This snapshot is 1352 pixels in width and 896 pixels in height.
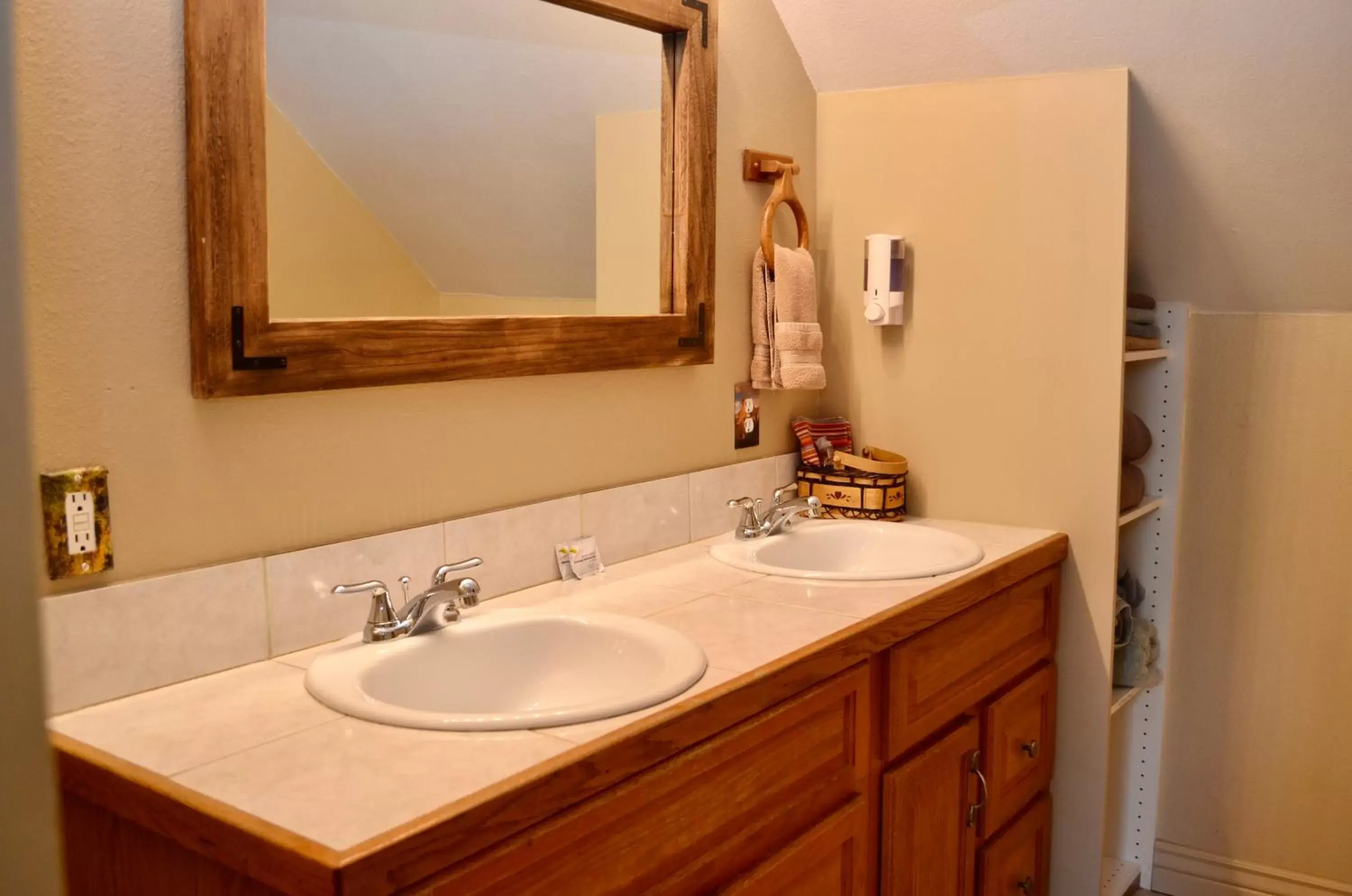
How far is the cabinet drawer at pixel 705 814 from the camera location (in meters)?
1.19

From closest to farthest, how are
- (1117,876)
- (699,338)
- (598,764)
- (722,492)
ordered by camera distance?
(598,764) → (699,338) → (722,492) → (1117,876)

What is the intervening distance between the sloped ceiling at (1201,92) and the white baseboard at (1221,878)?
46.8 inches

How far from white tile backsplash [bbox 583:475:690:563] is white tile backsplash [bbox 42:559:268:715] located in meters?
0.63

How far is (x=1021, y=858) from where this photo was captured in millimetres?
2299

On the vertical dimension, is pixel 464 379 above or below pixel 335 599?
above

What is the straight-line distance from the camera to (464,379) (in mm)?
1777

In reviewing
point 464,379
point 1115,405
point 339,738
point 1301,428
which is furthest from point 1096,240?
point 339,738

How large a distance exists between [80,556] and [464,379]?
60cm

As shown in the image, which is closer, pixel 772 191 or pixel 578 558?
pixel 578 558

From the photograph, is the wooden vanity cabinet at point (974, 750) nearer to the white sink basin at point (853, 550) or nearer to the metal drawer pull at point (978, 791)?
the metal drawer pull at point (978, 791)

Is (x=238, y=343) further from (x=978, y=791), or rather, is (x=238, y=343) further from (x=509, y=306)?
(x=978, y=791)

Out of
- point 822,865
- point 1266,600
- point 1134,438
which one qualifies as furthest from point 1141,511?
point 822,865

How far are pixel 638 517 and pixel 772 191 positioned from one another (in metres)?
0.72

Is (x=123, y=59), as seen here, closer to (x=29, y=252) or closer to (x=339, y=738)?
(x=29, y=252)
